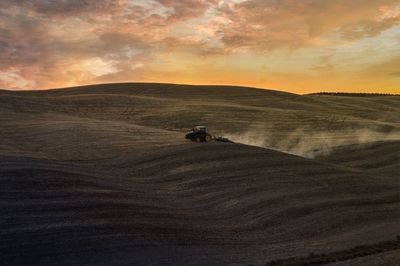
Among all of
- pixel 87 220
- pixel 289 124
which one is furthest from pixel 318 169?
pixel 289 124

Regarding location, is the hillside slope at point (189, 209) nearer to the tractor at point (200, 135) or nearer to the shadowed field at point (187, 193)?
the shadowed field at point (187, 193)

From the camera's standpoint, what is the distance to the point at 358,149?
4650 cm

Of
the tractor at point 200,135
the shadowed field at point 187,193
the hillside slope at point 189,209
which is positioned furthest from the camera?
the tractor at point 200,135

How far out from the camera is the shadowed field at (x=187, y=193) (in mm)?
20562

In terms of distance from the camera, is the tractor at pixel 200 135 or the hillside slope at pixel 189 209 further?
the tractor at pixel 200 135

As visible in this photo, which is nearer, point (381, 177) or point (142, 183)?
point (142, 183)

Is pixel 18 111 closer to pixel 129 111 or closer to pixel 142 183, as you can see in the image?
pixel 129 111

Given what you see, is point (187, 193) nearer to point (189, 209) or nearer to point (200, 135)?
point (189, 209)

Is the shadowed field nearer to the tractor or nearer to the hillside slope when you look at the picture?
the hillside slope

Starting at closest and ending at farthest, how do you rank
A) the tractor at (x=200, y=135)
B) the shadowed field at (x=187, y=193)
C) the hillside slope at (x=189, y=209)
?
the hillside slope at (x=189, y=209) → the shadowed field at (x=187, y=193) → the tractor at (x=200, y=135)

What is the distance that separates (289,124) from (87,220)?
126ft

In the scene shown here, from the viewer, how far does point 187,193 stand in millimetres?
29438

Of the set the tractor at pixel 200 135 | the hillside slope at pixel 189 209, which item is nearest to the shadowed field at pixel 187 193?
the hillside slope at pixel 189 209

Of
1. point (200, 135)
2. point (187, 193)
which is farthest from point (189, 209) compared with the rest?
point (200, 135)
